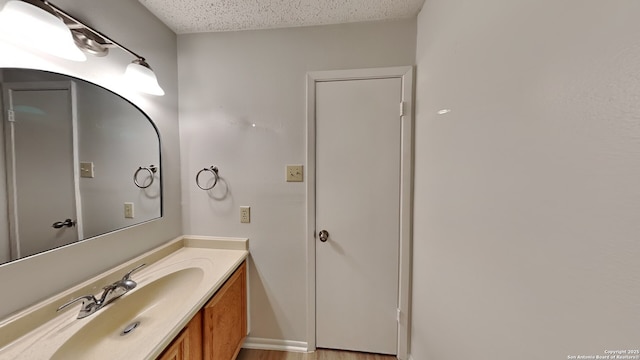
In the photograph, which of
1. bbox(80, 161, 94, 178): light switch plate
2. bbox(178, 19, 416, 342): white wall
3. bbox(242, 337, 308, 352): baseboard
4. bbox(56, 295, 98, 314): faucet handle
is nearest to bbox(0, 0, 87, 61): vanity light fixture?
bbox(80, 161, 94, 178): light switch plate

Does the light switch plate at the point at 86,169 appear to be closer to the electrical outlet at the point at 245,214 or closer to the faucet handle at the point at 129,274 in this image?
the faucet handle at the point at 129,274

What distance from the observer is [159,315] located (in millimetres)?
975

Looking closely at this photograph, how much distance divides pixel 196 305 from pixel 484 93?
1455 mm

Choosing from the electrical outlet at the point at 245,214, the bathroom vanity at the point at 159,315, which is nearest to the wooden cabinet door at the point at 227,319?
the bathroom vanity at the point at 159,315

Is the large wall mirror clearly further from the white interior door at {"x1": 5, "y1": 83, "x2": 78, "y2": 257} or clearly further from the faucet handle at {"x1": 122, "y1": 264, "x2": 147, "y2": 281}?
the faucet handle at {"x1": 122, "y1": 264, "x2": 147, "y2": 281}

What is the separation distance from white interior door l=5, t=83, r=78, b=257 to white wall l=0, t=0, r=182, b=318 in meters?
0.08

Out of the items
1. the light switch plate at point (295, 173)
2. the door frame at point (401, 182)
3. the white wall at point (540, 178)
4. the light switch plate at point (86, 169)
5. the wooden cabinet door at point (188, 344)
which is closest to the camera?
the white wall at point (540, 178)

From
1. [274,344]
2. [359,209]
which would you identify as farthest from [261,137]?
[274,344]

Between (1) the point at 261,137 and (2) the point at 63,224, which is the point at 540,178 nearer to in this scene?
(1) the point at 261,137

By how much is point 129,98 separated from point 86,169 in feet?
1.54

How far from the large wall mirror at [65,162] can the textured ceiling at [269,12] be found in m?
0.68

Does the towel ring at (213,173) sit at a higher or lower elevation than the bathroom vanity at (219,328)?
higher

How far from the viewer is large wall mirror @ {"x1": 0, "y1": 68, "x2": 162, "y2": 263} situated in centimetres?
79

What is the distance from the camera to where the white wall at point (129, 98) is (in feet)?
2.68
